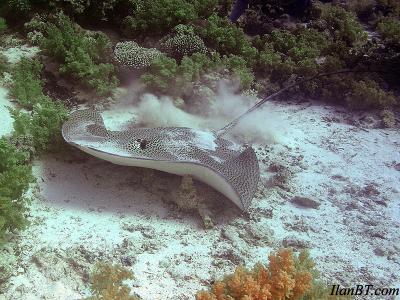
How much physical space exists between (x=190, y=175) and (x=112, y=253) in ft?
4.19

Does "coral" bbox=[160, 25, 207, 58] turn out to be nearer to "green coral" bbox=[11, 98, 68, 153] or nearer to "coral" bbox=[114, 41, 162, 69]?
"coral" bbox=[114, 41, 162, 69]

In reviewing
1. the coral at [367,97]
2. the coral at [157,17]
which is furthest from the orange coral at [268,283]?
the coral at [157,17]

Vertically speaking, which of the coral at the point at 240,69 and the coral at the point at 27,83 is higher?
the coral at the point at 27,83

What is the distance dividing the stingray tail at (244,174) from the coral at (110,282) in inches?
60.3

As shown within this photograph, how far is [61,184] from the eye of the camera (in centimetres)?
454

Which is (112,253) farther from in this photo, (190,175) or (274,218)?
(274,218)

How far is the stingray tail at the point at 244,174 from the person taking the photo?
13.8 ft

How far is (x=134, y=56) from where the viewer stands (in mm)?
6566

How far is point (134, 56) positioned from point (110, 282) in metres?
4.41

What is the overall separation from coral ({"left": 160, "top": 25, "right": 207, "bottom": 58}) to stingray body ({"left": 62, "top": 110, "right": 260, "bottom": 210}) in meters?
2.65

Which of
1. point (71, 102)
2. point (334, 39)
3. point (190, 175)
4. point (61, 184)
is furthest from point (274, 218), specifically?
point (334, 39)

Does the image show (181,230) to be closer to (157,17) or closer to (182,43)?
(182,43)

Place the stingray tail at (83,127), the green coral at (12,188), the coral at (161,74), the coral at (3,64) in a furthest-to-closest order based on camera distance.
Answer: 1. the coral at (161,74)
2. the coral at (3,64)
3. the stingray tail at (83,127)
4. the green coral at (12,188)

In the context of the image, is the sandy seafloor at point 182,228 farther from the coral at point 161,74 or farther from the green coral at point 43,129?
the coral at point 161,74
